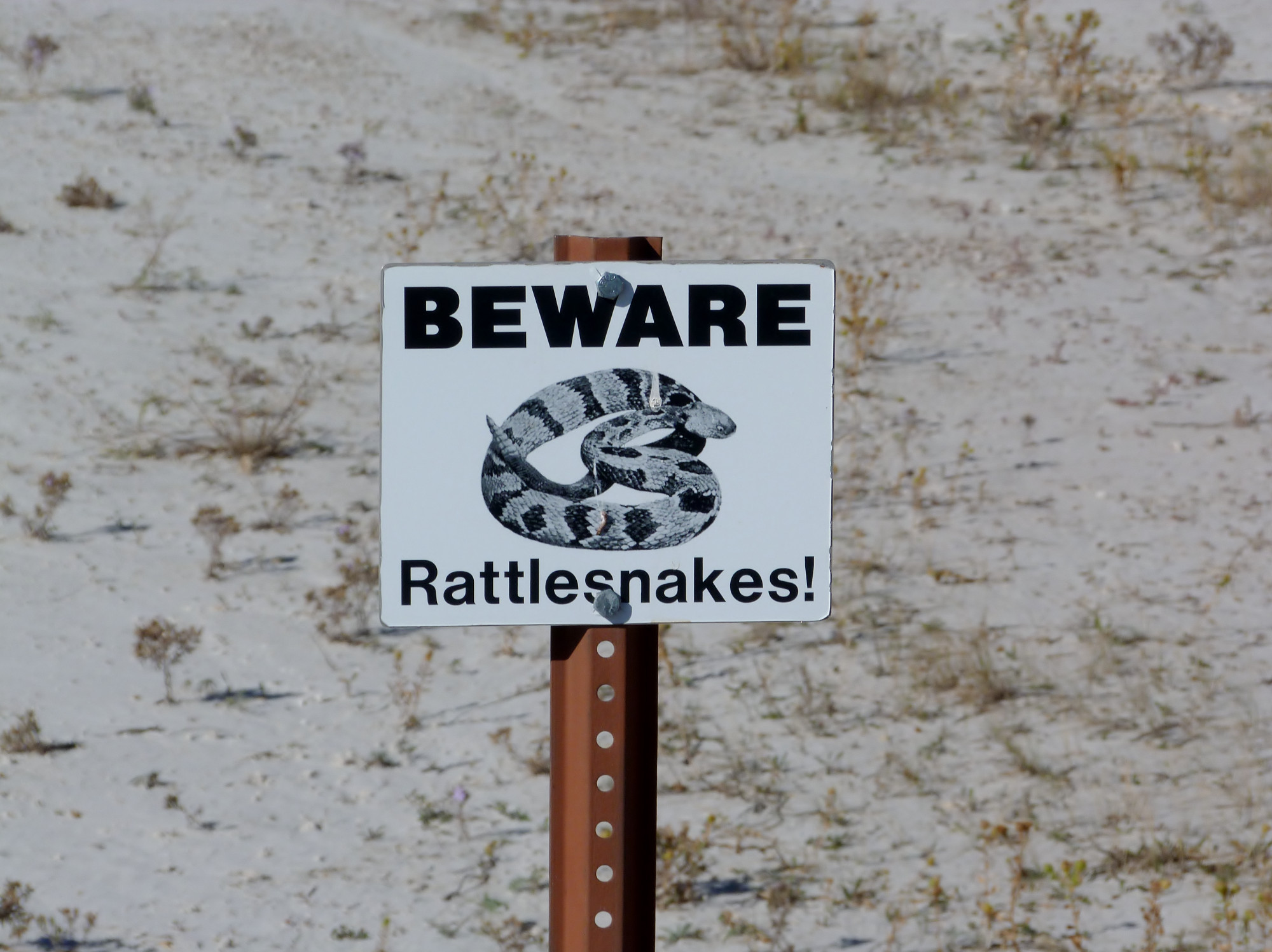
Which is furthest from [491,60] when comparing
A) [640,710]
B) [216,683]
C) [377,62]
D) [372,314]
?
[640,710]

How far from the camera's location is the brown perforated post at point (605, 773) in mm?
1871

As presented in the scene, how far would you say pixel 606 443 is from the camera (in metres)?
1.87

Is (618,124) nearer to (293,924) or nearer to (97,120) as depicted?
(97,120)

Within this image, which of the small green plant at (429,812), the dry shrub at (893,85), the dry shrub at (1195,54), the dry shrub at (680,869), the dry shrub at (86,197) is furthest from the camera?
the dry shrub at (1195,54)

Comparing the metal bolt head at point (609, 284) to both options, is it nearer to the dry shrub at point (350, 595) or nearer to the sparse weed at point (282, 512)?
the dry shrub at point (350, 595)

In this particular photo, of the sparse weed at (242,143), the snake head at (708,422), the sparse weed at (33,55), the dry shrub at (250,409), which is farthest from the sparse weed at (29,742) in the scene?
the sparse weed at (33,55)

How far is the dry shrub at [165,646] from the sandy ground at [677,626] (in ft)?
0.24

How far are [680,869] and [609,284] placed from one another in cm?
260

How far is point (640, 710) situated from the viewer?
6.19ft

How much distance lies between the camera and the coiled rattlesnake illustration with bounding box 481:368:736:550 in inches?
73.9

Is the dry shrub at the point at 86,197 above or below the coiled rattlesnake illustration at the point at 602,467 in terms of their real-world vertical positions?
above

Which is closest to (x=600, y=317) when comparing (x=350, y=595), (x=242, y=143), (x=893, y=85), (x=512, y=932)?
(x=512, y=932)

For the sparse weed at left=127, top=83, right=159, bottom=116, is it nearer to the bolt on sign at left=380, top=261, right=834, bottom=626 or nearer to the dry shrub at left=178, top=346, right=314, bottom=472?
the dry shrub at left=178, top=346, right=314, bottom=472

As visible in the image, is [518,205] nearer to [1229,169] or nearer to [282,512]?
[282,512]
